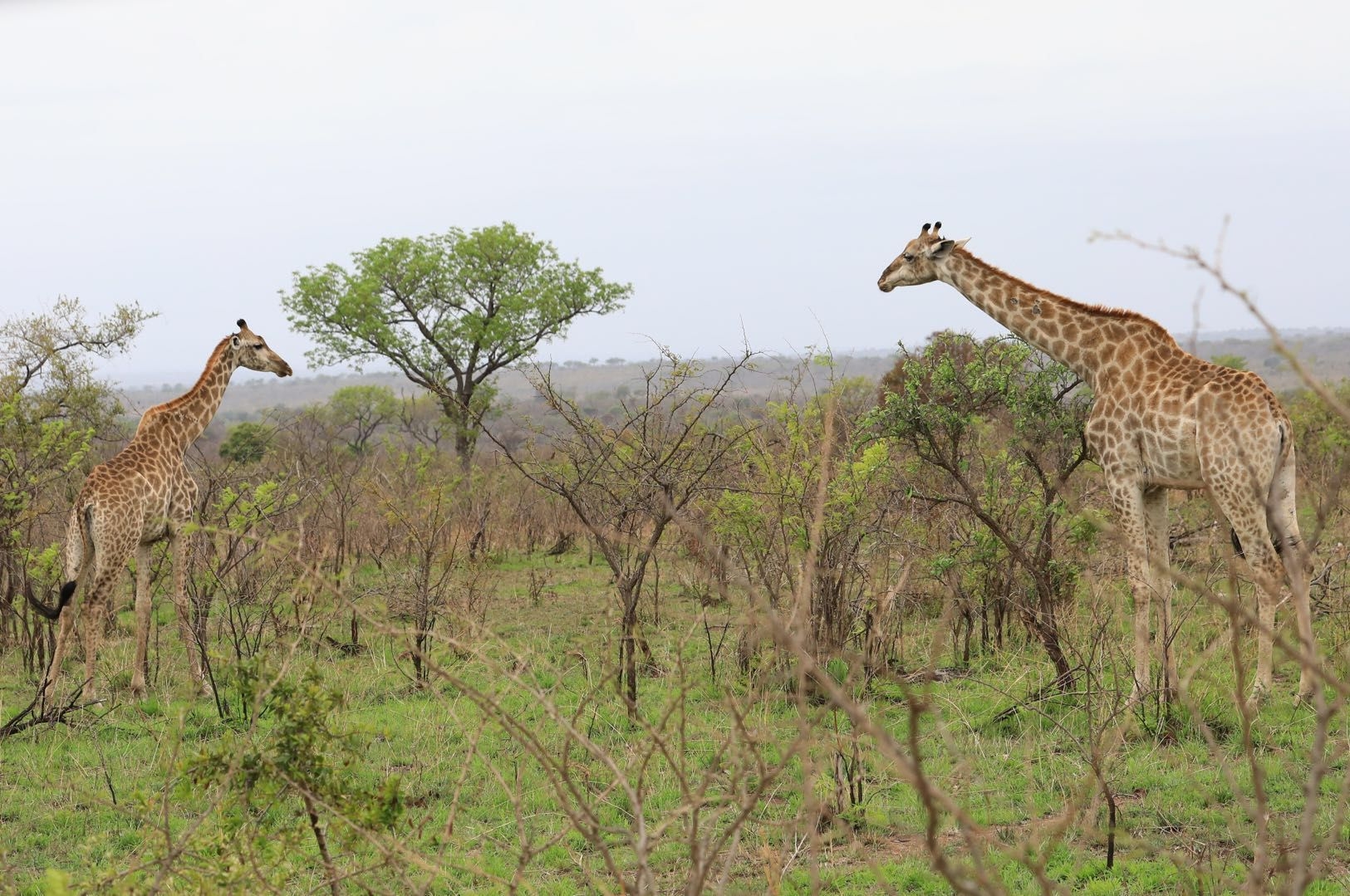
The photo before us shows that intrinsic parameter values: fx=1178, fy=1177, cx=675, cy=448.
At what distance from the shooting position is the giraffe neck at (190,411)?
817cm

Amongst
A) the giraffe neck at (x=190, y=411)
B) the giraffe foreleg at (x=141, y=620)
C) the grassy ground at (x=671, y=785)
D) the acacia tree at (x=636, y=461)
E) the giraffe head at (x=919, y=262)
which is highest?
the giraffe head at (x=919, y=262)

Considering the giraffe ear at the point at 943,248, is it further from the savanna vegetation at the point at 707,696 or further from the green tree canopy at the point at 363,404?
the green tree canopy at the point at 363,404

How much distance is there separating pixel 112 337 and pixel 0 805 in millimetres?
13088

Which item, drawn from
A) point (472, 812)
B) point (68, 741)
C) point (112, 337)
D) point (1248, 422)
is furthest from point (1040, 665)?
point (112, 337)

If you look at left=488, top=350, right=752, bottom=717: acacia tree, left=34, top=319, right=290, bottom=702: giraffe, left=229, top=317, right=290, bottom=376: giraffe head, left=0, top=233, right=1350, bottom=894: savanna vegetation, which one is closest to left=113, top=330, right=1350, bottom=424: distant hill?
left=0, top=233, right=1350, bottom=894: savanna vegetation

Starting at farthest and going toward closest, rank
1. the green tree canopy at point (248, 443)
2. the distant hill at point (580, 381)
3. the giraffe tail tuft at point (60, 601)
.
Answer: the distant hill at point (580, 381)
the green tree canopy at point (248, 443)
the giraffe tail tuft at point (60, 601)

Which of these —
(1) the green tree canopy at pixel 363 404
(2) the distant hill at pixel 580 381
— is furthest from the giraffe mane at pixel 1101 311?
(2) the distant hill at pixel 580 381

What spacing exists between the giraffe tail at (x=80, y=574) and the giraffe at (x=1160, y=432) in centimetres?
586

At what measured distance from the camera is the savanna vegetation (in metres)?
3.64

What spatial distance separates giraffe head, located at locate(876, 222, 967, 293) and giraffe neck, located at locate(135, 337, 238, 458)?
459 centimetres

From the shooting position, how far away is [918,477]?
10.4 metres

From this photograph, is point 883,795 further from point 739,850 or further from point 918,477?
point 918,477

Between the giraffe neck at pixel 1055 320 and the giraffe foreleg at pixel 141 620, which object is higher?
the giraffe neck at pixel 1055 320

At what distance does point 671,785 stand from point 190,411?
15.8 feet
